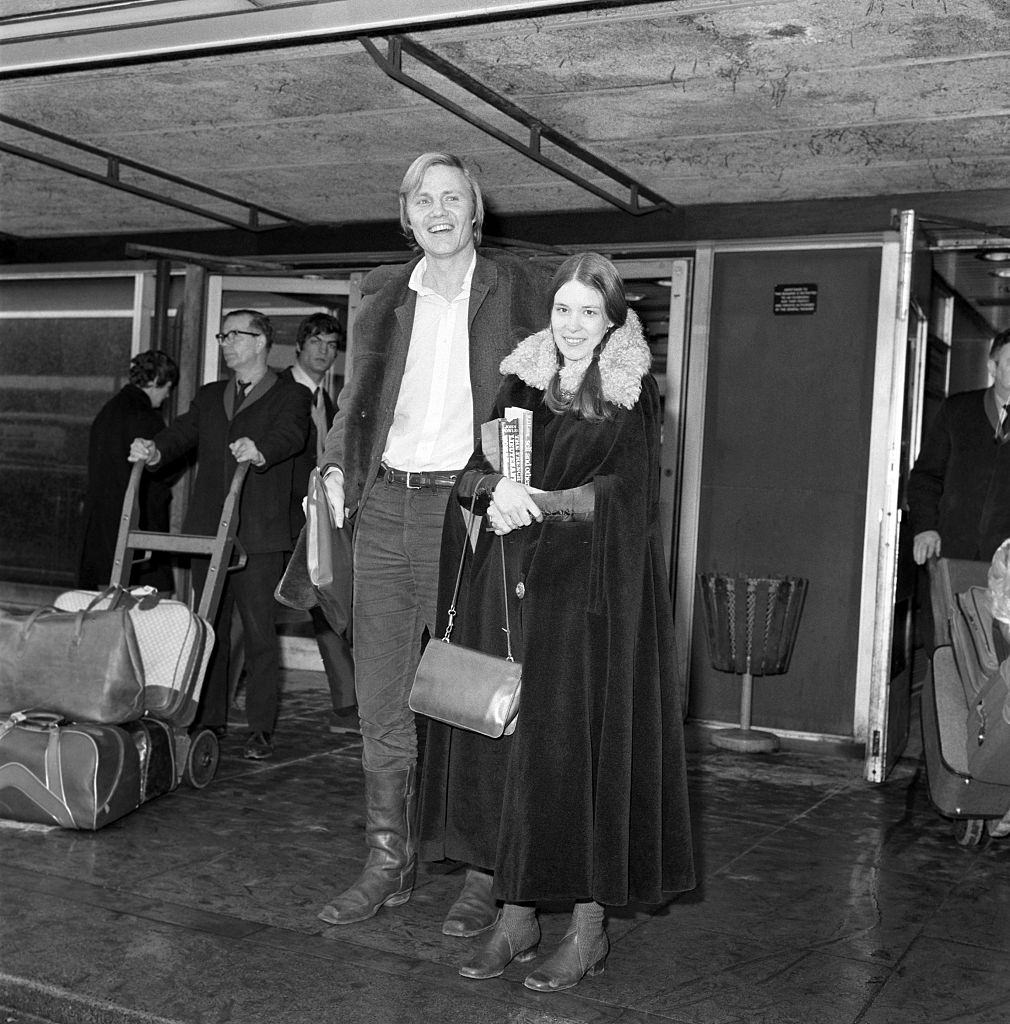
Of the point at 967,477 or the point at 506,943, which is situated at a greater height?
the point at 967,477

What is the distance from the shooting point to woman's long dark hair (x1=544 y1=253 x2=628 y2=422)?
10.0 feet

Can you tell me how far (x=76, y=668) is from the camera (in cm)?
444

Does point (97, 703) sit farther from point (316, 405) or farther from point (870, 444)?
point (870, 444)

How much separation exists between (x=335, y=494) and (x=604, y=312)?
932mm

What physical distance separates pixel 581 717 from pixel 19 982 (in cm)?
146

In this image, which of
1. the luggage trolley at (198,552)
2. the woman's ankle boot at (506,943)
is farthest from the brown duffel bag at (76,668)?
the woman's ankle boot at (506,943)

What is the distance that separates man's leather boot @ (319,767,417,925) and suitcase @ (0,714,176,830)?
3.85 feet

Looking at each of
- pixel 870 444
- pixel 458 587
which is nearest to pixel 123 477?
pixel 870 444

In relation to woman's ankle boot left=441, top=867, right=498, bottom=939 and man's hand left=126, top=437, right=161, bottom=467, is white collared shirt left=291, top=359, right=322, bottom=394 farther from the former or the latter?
woman's ankle boot left=441, top=867, right=498, bottom=939

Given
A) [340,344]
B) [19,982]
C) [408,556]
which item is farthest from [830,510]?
[19,982]

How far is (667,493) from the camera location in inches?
274

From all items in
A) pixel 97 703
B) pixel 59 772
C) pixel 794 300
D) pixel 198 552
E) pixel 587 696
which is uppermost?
pixel 794 300

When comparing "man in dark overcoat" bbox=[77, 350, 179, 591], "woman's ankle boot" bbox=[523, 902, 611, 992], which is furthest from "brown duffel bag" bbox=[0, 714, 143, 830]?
"man in dark overcoat" bbox=[77, 350, 179, 591]

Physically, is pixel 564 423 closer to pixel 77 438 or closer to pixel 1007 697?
pixel 1007 697
